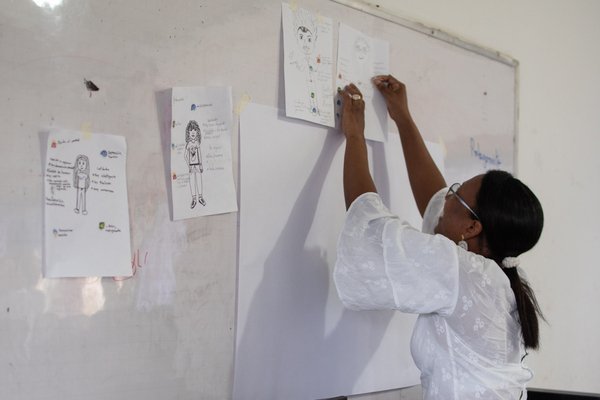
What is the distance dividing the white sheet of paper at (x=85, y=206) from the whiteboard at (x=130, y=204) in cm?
2

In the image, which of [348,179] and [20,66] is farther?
[348,179]

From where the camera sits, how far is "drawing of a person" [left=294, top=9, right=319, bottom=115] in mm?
1234

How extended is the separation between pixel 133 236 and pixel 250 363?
396 millimetres

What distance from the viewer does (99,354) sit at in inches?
37.3

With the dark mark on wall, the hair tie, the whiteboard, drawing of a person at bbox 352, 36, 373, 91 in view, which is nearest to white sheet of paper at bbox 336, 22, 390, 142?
drawing of a person at bbox 352, 36, 373, 91

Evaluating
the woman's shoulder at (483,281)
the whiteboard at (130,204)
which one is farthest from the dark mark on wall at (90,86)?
the woman's shoulder at (483,281)

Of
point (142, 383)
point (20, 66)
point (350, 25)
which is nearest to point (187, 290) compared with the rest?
point (142, 383)

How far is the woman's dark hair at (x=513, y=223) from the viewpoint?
1.05 meters

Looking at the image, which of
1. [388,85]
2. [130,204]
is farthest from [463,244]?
[130,204]

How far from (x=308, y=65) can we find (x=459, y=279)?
2.08 feet

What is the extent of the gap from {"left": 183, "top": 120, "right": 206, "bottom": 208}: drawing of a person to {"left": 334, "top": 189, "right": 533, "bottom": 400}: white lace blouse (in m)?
0.33

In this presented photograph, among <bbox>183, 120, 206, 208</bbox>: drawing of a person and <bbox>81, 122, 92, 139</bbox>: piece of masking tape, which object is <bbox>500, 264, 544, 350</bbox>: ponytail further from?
<bbox>81, 122, 92, 139</bbox>: piece of masking tape

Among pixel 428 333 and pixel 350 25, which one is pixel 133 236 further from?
pixel 350 25

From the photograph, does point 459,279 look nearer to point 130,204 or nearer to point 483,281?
point 483,281
